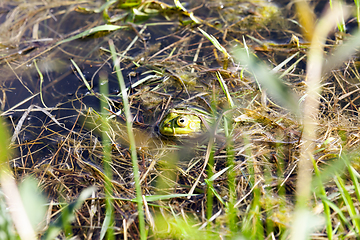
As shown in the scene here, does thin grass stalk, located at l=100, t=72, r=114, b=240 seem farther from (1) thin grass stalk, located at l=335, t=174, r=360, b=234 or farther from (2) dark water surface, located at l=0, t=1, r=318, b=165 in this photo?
(1) thin grass stalk, located at l=335, t=174, r=360, b=234

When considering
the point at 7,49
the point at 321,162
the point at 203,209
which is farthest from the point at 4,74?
the point at 321,162

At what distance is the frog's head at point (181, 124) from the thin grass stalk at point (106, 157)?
1.53 feet

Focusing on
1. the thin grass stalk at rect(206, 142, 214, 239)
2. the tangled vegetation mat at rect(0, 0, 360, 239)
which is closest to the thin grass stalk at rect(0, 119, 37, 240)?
the tangled vegetation mat at rect(0, 0, 360, 239)

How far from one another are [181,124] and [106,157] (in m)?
0.65

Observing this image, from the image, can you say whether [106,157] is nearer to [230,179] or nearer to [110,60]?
[230,179]

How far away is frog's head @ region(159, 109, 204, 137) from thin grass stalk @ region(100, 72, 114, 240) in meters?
0.47

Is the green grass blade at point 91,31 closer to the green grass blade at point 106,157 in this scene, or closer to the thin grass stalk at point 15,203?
the green grass blade at point 106,157

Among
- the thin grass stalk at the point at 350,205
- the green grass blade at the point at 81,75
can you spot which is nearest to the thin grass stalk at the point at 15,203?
the green grass blade at the point at 81,75

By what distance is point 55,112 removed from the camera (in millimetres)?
2393

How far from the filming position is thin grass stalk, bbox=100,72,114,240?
1.66m

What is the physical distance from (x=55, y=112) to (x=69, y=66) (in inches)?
24.8

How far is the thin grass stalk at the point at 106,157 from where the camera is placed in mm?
1661

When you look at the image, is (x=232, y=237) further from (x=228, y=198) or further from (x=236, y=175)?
(x=236, y=175)

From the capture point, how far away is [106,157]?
2.03 metres
